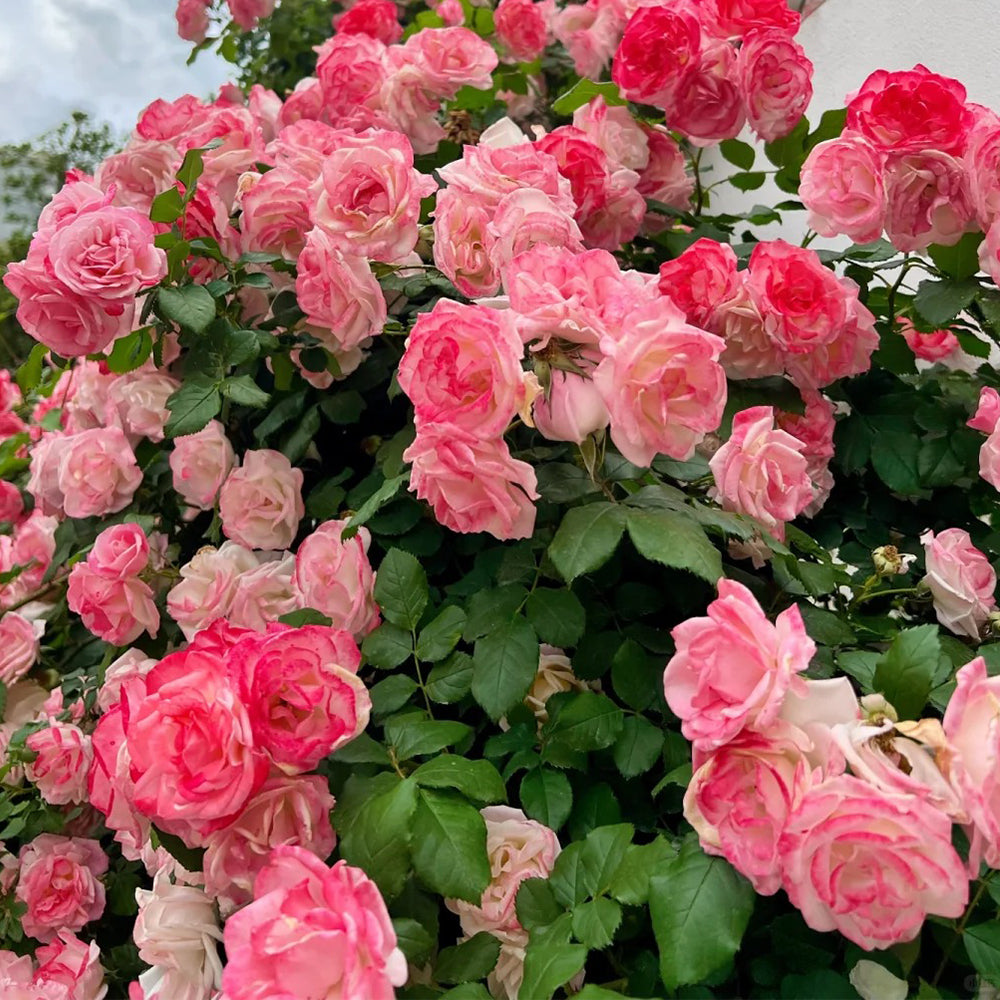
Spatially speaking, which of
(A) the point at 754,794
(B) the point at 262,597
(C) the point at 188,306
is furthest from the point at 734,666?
(C) the point at 188,306

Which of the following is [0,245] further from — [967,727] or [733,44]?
[967,727]

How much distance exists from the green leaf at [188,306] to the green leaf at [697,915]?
0.64m

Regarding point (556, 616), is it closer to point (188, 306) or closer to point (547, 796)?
point (547, 796)

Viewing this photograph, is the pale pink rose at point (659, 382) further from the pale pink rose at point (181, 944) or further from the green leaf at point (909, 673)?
the pale pink rose at point (181, 944)

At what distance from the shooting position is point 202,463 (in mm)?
995

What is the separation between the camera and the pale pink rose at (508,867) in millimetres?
657

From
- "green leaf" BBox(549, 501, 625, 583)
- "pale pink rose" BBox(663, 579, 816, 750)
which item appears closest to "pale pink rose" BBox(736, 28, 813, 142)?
"green leaf" BBox(549, 501, 625, 583)

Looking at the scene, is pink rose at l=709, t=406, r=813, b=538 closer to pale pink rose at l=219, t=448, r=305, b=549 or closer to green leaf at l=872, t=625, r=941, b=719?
green leaf at l=872, t=625, r=941, b=719

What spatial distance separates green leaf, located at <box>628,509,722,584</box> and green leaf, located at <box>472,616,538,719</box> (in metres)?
0.13

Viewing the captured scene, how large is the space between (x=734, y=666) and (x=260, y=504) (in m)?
0.60

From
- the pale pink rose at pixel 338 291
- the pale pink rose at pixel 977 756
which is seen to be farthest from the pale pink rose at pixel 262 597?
the pale pink rose at pixel 977 756

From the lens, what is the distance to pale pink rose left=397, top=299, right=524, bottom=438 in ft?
2.01

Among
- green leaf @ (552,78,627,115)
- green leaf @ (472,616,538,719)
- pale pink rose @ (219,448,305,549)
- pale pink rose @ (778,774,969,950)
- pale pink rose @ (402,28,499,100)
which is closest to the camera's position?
pale pink rose @ (778,774,969,950)

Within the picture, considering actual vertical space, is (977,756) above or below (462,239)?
below
